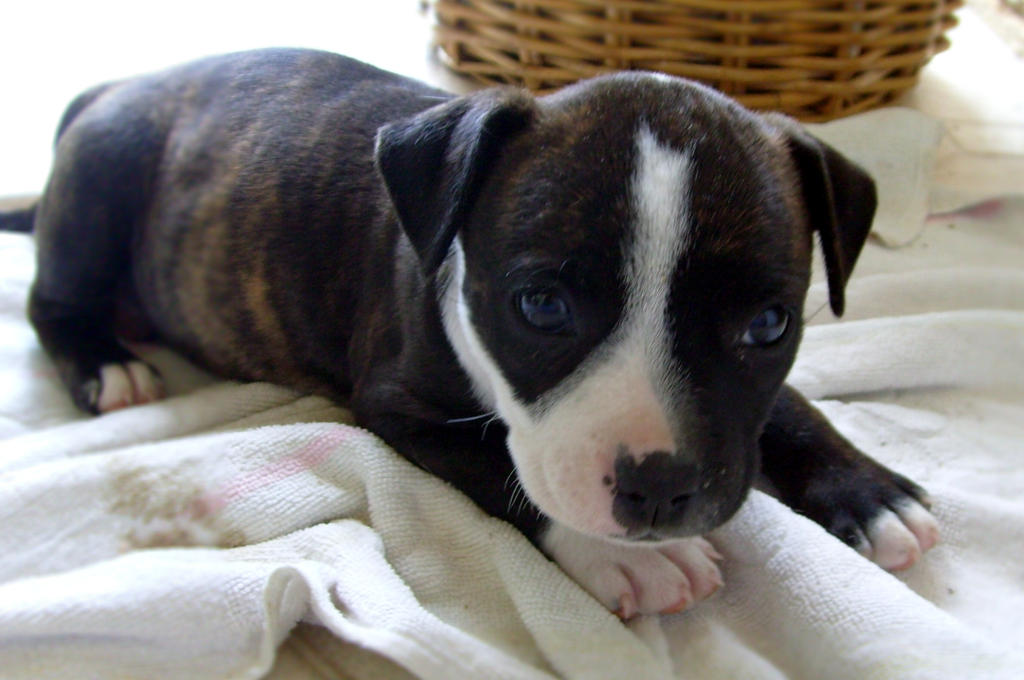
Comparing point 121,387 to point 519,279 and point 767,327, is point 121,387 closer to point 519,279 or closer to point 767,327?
point 519,279

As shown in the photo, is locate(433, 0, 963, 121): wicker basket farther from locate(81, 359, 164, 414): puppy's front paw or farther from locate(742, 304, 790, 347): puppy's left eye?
locate(742, 304, 790, 347): puppy's left eye

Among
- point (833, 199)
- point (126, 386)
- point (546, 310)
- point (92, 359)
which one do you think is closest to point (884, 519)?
point (833, 199)

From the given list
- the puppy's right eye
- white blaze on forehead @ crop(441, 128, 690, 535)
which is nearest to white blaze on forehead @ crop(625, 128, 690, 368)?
white blaze on forehead @ crop(441, 128, 690, 535)

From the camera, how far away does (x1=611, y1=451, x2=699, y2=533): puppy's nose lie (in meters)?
1.48

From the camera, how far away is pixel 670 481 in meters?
1.48

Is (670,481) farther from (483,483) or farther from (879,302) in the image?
(879,302)

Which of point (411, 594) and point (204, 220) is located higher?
point (204, 220)

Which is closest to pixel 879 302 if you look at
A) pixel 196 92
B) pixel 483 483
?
pixel 483 483

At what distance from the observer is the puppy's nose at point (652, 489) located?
1.48 m

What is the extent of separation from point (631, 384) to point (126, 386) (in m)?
1.69

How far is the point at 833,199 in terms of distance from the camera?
6.23 ft

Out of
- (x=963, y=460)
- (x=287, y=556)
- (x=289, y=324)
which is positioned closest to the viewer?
(x=287, y=556)

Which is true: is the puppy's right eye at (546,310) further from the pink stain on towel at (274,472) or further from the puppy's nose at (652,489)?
the pink stain on towel at (274,472)

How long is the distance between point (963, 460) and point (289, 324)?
176 cm
